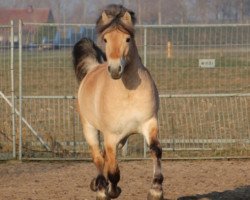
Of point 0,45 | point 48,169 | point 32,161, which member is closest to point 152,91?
point 48,169

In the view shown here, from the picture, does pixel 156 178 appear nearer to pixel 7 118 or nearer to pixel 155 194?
pixel 155 194

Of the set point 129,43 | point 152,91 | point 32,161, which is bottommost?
point 32,161

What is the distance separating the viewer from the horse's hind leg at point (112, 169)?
838 centimetres

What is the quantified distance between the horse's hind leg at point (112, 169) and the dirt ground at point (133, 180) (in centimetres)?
108

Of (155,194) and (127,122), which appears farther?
(127,122)

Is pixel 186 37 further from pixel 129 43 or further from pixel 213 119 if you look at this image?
pixel 129 43

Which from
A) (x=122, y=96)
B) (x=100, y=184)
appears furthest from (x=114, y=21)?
(x=100, y=184)

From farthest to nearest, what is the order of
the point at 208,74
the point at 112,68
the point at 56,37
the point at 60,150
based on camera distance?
the point at 208,74, the point at 56,37, the point at 60,150, the point at 112,68

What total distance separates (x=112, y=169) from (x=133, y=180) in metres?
2.58

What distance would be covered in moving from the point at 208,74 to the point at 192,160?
491 cm

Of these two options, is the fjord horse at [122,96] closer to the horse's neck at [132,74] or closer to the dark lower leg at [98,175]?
the horse's neck at [132,74]

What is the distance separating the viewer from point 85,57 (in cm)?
1057

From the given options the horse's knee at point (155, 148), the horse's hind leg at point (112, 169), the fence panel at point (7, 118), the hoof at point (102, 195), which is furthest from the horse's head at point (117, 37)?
the fence panel at point (7, 118)

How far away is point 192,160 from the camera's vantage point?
1285 cm
